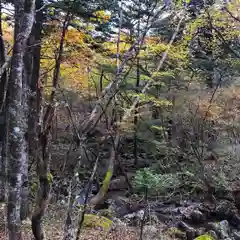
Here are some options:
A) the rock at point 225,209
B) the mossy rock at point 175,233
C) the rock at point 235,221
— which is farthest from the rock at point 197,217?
the mossy rock at point 175,233

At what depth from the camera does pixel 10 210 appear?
4.13 m

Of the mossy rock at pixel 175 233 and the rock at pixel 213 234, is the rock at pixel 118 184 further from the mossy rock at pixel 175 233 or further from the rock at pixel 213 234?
the rock at pixel 213 234

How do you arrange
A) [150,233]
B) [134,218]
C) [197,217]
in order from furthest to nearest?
[197,217] < [134,218] < [150,233]

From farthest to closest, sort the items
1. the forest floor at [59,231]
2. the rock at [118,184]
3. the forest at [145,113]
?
the rock at [118,184]
the forest at [145,113]
the forest floor at [59,231]

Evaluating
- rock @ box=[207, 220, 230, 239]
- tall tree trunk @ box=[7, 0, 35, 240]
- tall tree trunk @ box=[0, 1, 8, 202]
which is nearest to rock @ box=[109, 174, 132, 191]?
rock @ box=[207, 220, 230, 239]

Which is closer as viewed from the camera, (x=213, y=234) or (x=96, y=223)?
(x=96, y=223)

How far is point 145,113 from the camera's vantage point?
51.9 feet

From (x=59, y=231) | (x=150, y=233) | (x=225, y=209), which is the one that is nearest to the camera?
(x=59, y=231)

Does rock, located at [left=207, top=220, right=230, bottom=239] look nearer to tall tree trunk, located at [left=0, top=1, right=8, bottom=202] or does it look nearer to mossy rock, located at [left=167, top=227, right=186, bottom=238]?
mossy rock, located at [left=167, top=227, right=186, bottom=238]

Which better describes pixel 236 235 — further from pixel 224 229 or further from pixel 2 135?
pixel 2 135

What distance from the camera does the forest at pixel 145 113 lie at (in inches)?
332

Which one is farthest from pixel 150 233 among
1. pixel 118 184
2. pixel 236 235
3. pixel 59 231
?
pixel 118 184

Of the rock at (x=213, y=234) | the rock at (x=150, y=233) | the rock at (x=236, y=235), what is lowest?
the rock at (x=236, y=235)

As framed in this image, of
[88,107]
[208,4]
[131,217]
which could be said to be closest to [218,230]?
[131,217]
